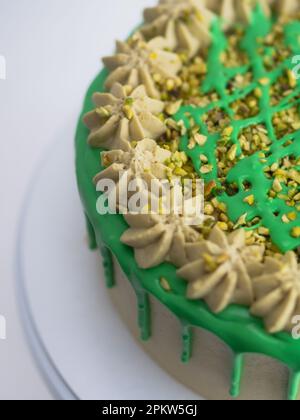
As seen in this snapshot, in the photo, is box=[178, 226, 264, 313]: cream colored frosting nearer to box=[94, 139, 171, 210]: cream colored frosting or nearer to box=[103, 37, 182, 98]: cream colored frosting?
box=[94, 139, 171, 210]: cream colored frosting

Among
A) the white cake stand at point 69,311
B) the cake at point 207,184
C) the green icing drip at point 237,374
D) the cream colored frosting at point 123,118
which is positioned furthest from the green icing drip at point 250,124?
the white cake stand at point 69,311

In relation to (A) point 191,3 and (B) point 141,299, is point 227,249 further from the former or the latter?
(A) point 191,3

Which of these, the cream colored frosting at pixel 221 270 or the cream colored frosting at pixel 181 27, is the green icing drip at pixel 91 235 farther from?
the cream colored frosting at pixel 181 27

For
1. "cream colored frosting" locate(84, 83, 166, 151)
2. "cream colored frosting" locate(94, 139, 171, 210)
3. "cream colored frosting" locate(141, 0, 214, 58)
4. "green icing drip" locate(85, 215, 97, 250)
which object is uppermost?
"cream colored frosting" locate(141, 0, 214, 58)

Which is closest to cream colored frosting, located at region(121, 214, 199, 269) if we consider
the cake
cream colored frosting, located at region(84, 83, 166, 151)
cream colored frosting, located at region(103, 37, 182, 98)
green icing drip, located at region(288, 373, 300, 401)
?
the cake

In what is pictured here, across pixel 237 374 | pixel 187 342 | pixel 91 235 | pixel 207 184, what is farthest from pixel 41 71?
pixel 237 374

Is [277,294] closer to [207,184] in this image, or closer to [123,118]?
[207,184]
